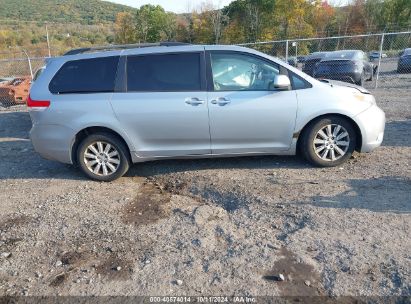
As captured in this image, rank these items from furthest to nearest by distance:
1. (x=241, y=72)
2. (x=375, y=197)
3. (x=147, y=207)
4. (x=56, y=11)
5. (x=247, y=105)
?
(x=56, y=11), (x=241, y=72), (x=247, y=105), (x=147, y=207), (x=375, y=197)

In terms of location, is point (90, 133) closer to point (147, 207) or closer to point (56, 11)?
point (147, 207)

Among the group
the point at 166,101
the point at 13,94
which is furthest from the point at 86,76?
the point at 13,94

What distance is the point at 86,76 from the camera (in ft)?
16.9

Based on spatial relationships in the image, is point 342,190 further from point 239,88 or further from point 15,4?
point 15,4

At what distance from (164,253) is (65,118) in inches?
105

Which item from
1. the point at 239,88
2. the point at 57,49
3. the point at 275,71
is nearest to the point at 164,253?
the point at 239,88

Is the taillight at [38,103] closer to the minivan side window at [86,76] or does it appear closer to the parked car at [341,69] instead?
the minivan side window at [86,76]

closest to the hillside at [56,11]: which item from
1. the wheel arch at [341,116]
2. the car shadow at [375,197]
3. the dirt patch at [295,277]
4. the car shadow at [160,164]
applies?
the car shadow at [160,164]

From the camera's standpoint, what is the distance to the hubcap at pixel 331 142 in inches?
200

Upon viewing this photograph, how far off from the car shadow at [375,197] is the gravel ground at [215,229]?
1cm

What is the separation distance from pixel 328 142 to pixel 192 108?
195cm

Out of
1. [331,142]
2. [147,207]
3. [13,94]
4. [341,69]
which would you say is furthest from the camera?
[13,94]

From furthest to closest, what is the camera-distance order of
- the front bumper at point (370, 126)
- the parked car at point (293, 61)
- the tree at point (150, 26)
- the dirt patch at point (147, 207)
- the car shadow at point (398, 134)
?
the tree at point (150, 26), the parked car at point (293, 61), the car shadow at point (398, 134), the front bumper at point (370, 126), the dirt patch at point (147, 207)

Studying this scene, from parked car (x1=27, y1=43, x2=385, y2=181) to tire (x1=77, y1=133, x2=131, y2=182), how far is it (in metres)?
0.01
